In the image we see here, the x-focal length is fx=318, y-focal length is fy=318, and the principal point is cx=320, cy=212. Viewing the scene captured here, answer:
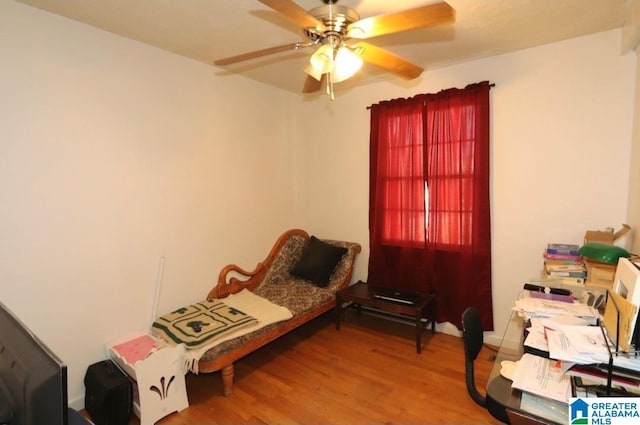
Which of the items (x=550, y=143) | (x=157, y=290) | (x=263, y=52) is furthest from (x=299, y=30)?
(x=157, y=290)

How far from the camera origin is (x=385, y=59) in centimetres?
177

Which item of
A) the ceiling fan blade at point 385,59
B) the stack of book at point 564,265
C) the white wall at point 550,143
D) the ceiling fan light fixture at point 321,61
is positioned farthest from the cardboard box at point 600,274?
the ceiling fan light fixture at point 321,61

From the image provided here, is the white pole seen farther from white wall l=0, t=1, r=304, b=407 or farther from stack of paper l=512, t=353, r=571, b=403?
stack of paper l=512, t=353, r=571, b=403

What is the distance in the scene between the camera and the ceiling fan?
1.32 meters

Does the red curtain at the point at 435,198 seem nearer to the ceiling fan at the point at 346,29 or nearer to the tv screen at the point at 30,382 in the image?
the ceiling fan at the point at 346,29

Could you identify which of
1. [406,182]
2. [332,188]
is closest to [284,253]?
[332,188]

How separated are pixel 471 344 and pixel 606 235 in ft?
5.05

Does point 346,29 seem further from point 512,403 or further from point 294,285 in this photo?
point 294,285

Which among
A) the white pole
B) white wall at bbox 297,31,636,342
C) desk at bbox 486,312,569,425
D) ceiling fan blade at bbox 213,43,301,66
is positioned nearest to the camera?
desk at bbox 486,312,569,425

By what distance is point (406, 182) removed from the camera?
10.7ft

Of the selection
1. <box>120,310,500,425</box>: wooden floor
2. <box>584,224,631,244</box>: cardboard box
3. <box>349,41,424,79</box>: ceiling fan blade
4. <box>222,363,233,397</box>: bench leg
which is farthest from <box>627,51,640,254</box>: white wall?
<box>222,363,233,397</box>: bench leg

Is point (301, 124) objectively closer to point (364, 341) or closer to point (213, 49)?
point (213, 49)

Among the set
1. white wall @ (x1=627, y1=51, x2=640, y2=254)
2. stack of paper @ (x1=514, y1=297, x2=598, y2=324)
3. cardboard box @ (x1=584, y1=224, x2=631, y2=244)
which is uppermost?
white wall @ (x1=627, y1=51, x2=640, y2=254)

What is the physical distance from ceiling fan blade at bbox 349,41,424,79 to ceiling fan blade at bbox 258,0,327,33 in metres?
0.25
